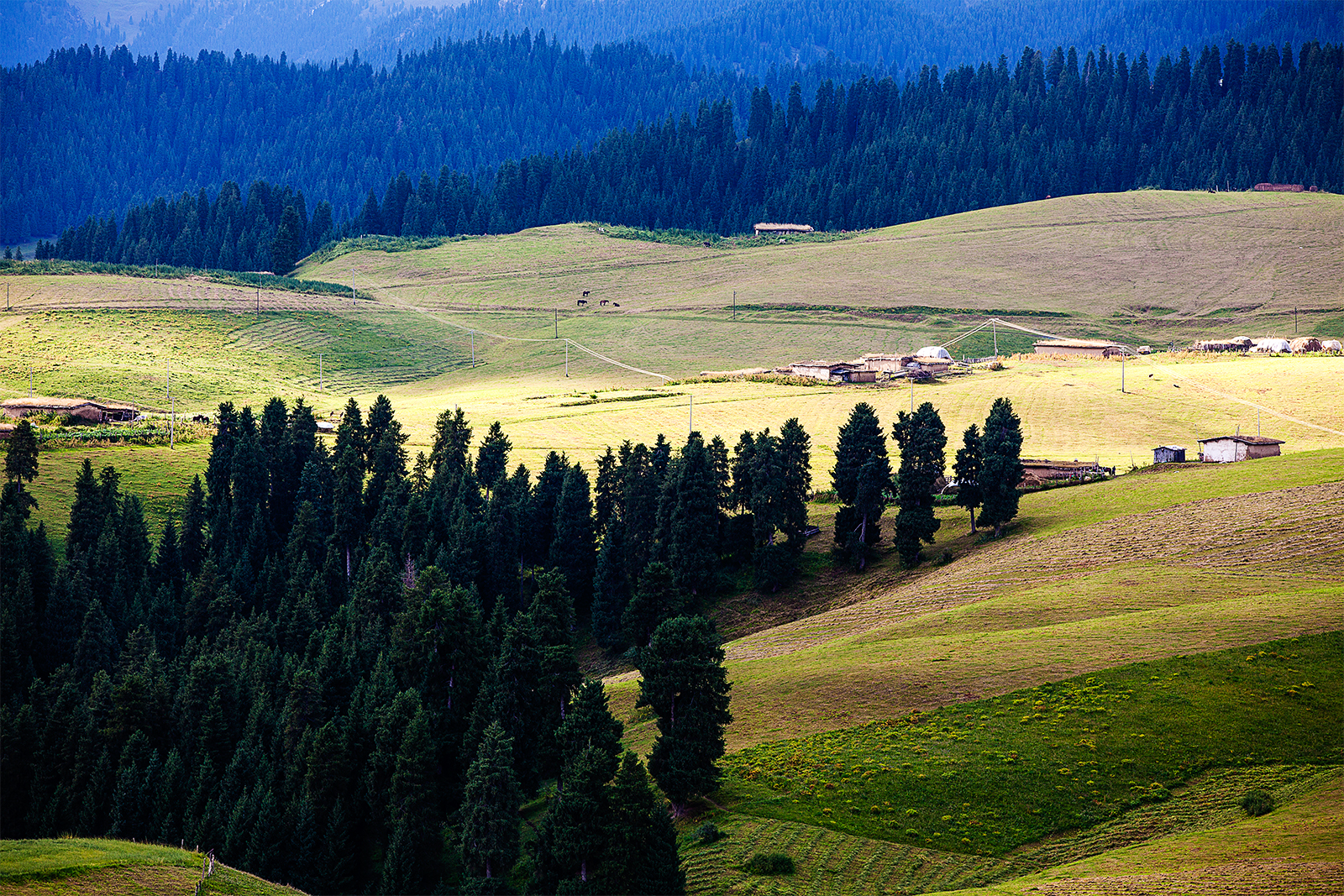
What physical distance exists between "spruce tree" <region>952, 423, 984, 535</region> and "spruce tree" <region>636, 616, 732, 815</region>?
115 feet

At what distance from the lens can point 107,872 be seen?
39.3 m

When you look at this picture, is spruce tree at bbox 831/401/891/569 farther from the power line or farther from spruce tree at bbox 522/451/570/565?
the power line

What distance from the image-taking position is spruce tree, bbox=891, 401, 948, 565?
81375 millimetres

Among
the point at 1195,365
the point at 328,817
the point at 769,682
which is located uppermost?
the point at 1195,365

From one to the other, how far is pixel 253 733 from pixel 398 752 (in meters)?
11.8

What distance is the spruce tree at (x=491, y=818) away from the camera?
172 feet

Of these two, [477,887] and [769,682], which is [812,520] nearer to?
[769,682]

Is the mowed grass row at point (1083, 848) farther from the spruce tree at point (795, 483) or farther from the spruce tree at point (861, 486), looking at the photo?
the spruce tree at point (795, 483)

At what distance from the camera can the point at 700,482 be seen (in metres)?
86.7

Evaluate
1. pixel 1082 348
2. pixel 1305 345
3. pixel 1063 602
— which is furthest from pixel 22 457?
pixel 1305 345

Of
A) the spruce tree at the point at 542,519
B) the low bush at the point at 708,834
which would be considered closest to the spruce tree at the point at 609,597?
the spruce tree at the point at 542,519

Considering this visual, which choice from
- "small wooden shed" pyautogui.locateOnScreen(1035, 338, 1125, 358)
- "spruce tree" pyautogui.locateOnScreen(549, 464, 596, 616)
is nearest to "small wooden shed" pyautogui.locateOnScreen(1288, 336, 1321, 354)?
"small wooden shed" pyautogui.locateOnScreen(1035, 338, 1125, 358)

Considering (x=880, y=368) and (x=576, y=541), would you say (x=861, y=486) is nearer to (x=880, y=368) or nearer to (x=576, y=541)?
(x=576, y=541)

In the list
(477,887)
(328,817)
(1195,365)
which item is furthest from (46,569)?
(1195,365)
